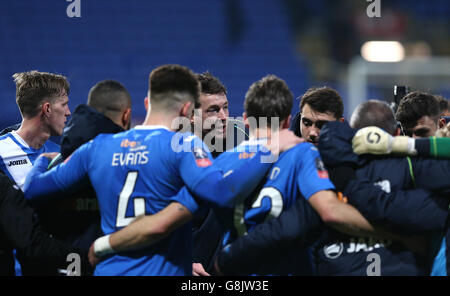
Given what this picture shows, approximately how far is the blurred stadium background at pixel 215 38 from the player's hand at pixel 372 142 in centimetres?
1192

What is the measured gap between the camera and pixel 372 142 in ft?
10.2

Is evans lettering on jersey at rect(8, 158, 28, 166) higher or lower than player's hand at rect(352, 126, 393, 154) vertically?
lower

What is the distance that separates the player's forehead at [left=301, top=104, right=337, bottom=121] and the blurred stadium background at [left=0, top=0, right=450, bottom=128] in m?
10.8

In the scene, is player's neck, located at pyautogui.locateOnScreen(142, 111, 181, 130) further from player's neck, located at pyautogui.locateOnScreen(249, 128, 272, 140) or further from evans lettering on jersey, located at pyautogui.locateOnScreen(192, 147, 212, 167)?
player's neck, located at pyautogui.locateOnScreen(249, 128, 272, 140)

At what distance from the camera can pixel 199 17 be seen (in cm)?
1781

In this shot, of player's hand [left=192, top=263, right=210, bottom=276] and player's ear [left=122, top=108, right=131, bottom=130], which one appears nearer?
player's ear [left=122, top=108, right=131, bottom=130]

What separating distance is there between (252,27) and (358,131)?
49.3 ft

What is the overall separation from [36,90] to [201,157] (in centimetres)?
194

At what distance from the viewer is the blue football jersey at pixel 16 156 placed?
14.3 feet

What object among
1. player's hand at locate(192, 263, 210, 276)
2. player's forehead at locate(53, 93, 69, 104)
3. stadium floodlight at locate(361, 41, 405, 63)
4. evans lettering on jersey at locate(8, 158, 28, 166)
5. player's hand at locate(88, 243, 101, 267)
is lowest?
player's hand at locate(192, 263, 210, 276)

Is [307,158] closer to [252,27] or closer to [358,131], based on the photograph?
[358,131]

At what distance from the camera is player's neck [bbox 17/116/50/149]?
4.56m

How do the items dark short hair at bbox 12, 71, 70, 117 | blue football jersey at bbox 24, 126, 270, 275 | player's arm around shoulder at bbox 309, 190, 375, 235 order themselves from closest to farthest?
player's arm around shoulder at bbox 309, 190, 375, 235
blue football jersey at bbox 24, 126, 270, 275
dark short hair at bbox 12, 71, 70, 117

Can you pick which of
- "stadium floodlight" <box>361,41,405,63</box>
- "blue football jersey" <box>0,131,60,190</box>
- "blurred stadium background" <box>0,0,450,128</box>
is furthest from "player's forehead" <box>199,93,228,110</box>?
"stadium floodlight" <box>361,41,405,63</box>
